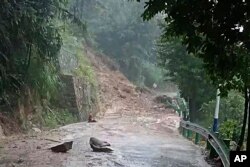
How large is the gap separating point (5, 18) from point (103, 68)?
101ft

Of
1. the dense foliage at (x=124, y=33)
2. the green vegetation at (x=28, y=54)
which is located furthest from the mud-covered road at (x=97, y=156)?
the dense foliage at (x=124, y=33)

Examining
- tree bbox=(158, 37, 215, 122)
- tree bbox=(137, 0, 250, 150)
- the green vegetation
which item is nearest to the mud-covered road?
the green vegetation

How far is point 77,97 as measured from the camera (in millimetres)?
25578

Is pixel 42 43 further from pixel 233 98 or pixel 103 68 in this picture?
pixel 103 68

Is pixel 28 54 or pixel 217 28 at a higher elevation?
pixel 28 54

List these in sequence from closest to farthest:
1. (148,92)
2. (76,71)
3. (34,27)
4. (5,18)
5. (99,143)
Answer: (99,143) → (5,18) → (34,27) → (76,71) → (148,92)

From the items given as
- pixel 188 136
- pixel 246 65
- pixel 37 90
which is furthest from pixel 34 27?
pixel 246 65

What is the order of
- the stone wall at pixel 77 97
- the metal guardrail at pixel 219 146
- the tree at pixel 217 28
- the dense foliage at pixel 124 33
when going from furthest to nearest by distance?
1. the dense foliage at pixel 124 33
2. the stone wall at pixel 77 97
3. the metal guardrail at pixel 219 146
4. the tree at pixel 217 28

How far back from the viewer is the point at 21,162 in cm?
1001

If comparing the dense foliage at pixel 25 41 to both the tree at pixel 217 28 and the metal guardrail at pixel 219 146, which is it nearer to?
the metal guardrail at pixel 219 146

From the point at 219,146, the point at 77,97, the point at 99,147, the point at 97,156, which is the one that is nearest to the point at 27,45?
the point at 99,147

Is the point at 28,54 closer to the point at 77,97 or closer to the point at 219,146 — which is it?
the point at 219,146

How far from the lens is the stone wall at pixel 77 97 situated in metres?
24.8

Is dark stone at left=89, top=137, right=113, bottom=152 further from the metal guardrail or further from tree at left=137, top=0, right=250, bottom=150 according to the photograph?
tree at left=137, top=0, right=250, bottom=150
